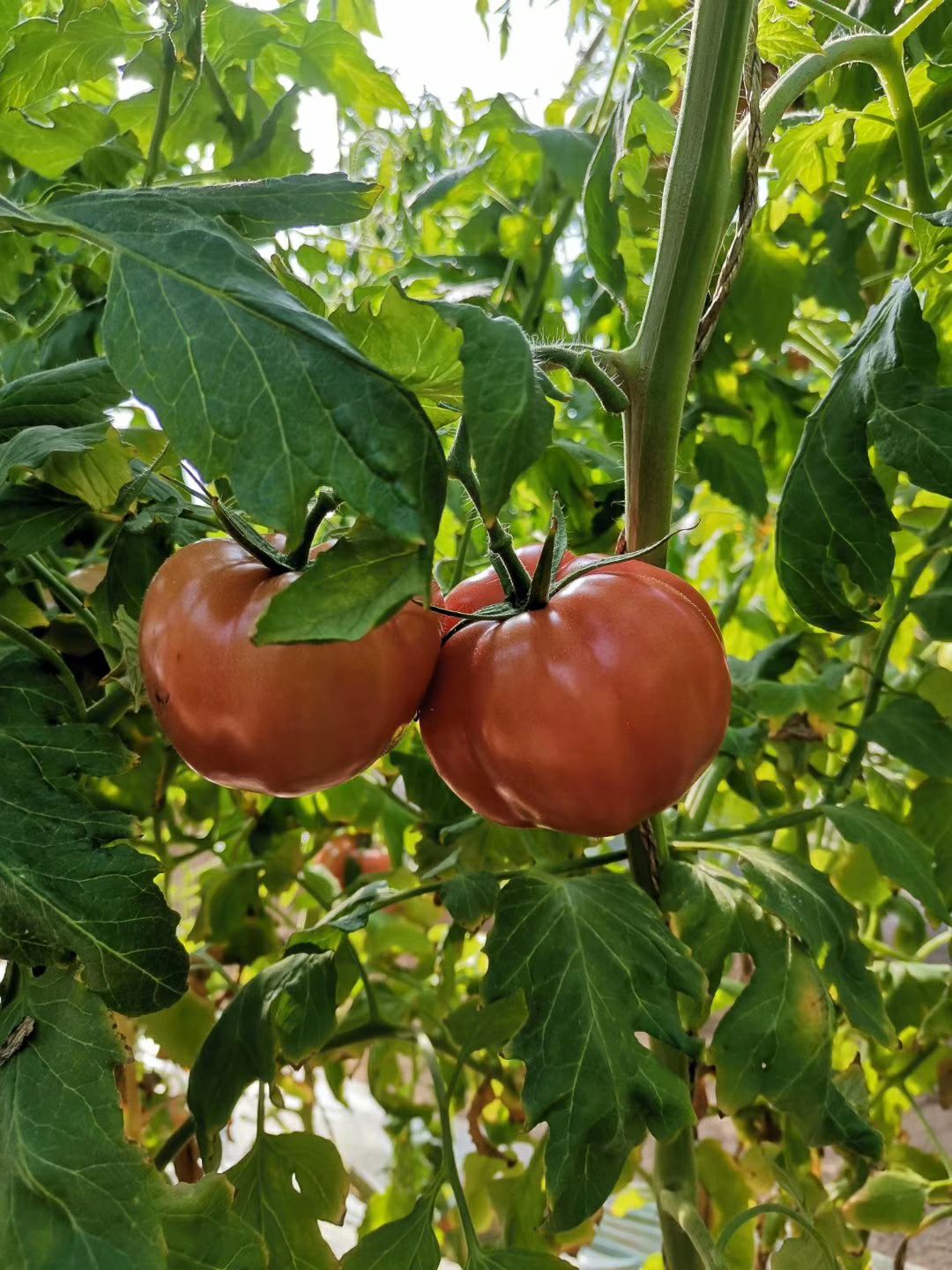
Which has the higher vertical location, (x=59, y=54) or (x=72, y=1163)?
(x=59, y=54)

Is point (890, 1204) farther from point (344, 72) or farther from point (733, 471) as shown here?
point (344, 72)

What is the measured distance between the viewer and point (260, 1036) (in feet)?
1.69

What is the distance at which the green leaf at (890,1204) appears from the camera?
72 centimetres

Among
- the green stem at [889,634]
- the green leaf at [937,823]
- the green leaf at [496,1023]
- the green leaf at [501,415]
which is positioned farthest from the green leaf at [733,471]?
the green leaf at [501,415]

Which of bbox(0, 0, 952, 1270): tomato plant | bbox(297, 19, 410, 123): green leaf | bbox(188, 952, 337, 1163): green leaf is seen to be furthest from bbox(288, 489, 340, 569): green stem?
bbox(297, 19, 410, 123): green leaf

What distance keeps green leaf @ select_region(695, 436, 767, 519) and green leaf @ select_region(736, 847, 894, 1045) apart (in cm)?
24

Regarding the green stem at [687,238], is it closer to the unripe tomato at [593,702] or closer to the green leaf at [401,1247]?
the unripe tomato at [593,702]

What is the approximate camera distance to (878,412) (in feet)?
1.41

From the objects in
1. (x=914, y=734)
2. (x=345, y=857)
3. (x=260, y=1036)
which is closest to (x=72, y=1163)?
(x=260, y=1036)

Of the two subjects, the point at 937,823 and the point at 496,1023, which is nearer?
the point at 496,1023

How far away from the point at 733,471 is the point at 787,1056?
1.18 feet

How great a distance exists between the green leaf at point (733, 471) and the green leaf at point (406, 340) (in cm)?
36

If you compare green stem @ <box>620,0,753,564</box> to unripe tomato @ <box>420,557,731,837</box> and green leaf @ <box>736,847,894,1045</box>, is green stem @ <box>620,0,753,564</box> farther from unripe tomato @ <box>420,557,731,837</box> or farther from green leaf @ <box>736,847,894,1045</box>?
green leaf @ <box>736,847,894,1045</box>

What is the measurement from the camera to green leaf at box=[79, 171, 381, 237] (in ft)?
1.17
